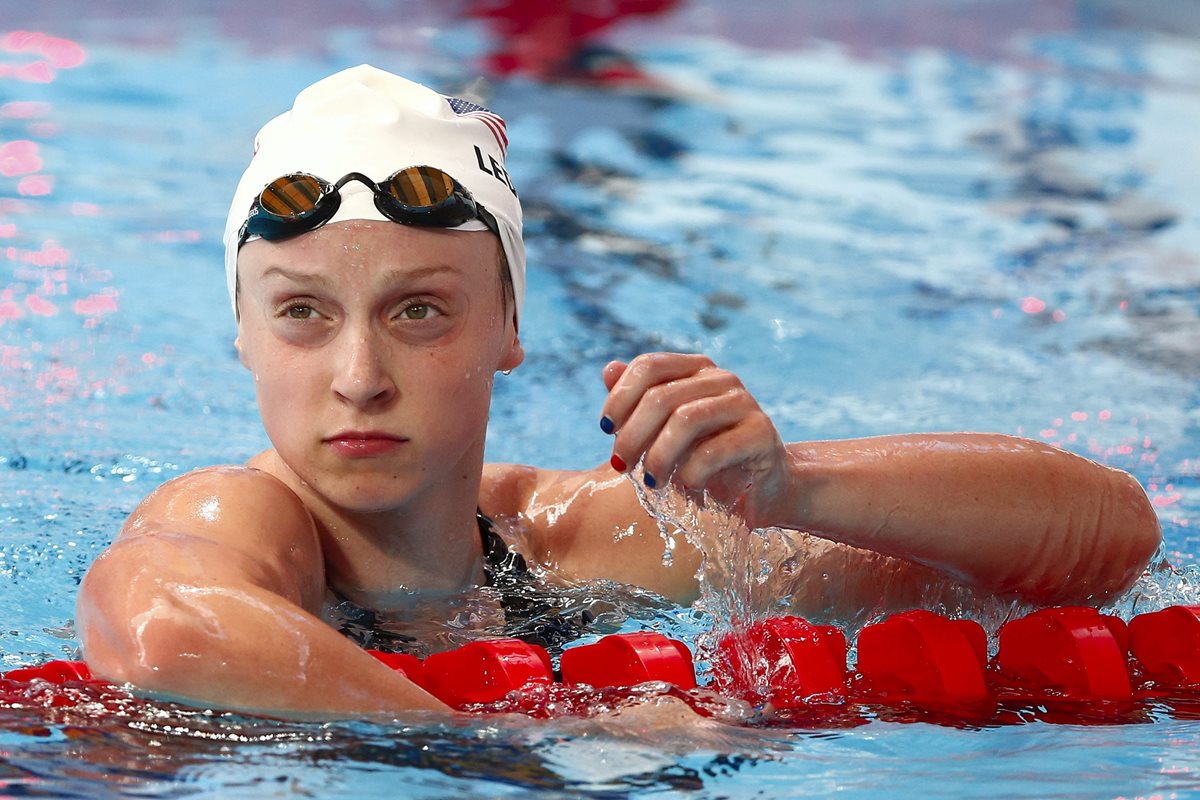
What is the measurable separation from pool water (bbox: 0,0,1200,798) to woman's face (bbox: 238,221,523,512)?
0.48 metres

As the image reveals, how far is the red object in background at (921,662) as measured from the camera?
230cm

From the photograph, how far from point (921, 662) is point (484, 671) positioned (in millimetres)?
664

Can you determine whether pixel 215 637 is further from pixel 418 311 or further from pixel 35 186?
pixel 35 186

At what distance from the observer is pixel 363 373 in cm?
222

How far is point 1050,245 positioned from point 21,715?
17.6ft

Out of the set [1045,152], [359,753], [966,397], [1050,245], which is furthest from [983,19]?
[359,753]

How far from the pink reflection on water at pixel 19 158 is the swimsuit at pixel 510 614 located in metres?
4.88

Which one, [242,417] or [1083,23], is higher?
[1083,23]

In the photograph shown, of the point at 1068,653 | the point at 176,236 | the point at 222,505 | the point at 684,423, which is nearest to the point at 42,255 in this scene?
the point at 176,236

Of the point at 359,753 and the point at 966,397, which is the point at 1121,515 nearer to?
the point at 359,753

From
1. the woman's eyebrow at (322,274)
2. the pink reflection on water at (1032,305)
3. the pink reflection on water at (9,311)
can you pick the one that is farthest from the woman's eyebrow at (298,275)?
the pink reflection on water at (1032,305)

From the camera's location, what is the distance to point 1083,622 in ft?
7.91

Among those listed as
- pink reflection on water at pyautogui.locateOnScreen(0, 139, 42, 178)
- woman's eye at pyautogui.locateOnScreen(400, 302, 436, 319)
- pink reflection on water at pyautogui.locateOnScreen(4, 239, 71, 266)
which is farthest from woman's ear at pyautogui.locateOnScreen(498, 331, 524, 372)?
pink reflection on water at pyautogui.locateOnScreen(0, 139, 42, 178)

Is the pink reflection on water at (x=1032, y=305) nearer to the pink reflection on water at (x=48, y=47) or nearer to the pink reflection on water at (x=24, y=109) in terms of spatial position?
the pink reflection on water at (x=24, y=109)
